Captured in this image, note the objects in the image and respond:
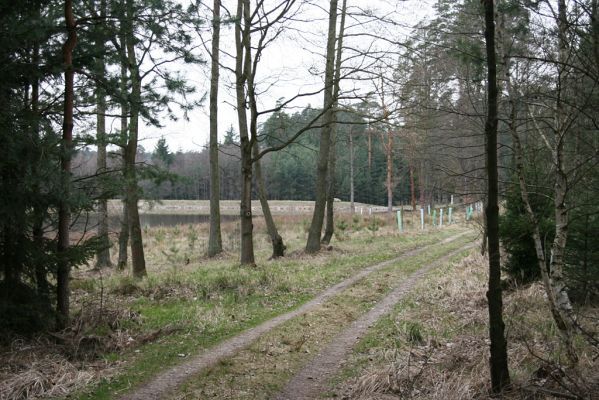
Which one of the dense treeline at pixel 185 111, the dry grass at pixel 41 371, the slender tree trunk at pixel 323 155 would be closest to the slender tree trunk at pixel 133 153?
the dense treeline at pixel 185 111

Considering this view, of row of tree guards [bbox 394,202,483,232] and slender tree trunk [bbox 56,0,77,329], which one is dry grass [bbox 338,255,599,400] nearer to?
slender tree trunk [bbox 56,0,77,329]

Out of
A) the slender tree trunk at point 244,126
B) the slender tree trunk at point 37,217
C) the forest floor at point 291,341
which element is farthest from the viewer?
the slender tree trunk at point 244,126

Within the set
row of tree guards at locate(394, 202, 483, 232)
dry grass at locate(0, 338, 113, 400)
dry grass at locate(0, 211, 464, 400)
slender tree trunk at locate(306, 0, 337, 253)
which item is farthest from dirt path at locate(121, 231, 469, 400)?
row of tree guards at locate(394, 202, 483, 232)

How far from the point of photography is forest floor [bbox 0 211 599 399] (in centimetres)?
511

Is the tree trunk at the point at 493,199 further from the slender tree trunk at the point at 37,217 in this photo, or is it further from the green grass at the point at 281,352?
the slender tree trunk at the point at 37,217

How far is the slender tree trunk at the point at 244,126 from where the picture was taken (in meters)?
13.7

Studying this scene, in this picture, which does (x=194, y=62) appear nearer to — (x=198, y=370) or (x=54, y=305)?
(x=54, y=305)

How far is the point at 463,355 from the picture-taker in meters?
5.41

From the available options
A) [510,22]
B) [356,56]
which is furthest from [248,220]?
[510,22]

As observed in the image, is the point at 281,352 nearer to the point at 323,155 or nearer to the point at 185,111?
the point at 185,111

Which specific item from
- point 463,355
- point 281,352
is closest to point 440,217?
point 281,352

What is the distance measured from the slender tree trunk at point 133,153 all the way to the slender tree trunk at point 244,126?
285 centimetres

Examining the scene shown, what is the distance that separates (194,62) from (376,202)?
209 feet

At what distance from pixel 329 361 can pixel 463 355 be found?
165cm
